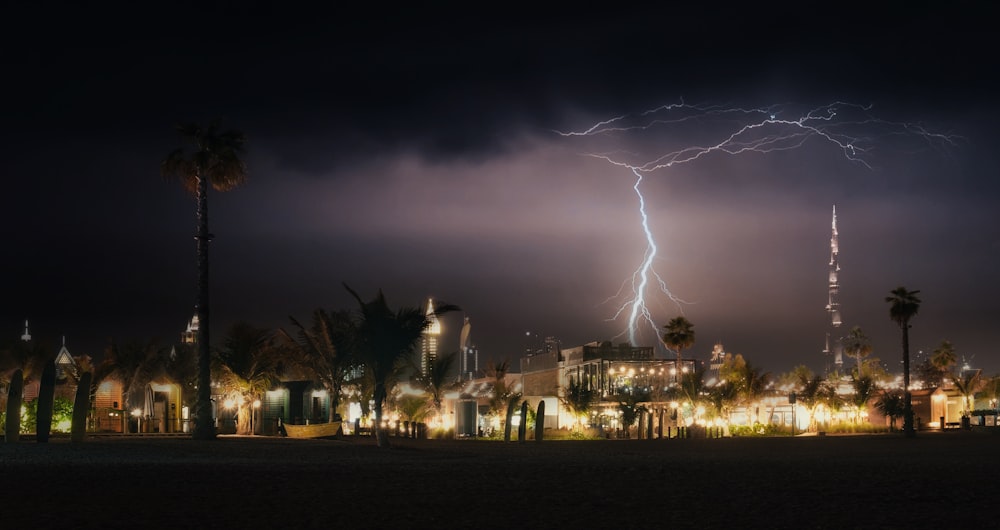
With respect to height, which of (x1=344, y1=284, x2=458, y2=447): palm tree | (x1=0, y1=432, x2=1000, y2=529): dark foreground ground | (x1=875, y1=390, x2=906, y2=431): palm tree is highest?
(x1=344, y1=284, x2=458, y2=447): palm tree

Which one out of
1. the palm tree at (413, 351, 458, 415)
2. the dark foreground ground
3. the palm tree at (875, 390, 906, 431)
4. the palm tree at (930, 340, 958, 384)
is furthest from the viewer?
the palm tree at (930, 340, 958, 384)

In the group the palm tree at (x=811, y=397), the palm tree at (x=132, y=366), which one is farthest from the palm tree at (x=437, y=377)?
the palm tree at (x=811, y=397)

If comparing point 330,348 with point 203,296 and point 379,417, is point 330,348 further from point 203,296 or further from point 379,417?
point 379,417

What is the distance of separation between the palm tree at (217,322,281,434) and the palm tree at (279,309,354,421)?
2027 millimetres

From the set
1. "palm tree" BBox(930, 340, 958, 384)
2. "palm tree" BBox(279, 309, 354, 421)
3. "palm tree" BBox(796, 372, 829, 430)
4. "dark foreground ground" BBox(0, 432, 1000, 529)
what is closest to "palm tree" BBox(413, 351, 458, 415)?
"palm tree" BBox(279, 309, 354, 421)

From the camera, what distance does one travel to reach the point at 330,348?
5069 cm

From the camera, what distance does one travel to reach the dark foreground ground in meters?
12.8

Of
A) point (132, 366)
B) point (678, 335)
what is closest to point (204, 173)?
point (132, 366)

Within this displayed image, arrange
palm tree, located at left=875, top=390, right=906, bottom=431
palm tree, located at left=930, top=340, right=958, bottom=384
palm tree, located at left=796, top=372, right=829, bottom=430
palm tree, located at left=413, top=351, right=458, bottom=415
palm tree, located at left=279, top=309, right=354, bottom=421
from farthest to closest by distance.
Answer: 1. palm tree, located at left=930, top=340, right=958, bottom=384
2. palm tree, located at left=796, top=372, right=829, bottom=430
3. palm tree, located at left=875, top=390, right=906, bottom=431
4. palm tree, located at left=413, top=351, right=458, bottom=415
5. palm tree, located at left=279, top=309, right=354, bottom=421

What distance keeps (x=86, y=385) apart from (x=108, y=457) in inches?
581

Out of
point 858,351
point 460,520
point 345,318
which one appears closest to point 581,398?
point 345,318

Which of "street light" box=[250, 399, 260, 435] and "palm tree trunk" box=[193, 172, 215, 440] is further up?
"palm tree trunk" box=[193, 172, 215, 440]

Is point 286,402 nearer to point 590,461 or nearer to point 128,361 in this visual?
point 128,361

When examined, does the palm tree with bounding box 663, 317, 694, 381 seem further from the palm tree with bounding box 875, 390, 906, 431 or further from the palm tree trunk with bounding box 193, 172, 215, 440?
the palm tree trunk with bounding box 193, 172, 215, 440
